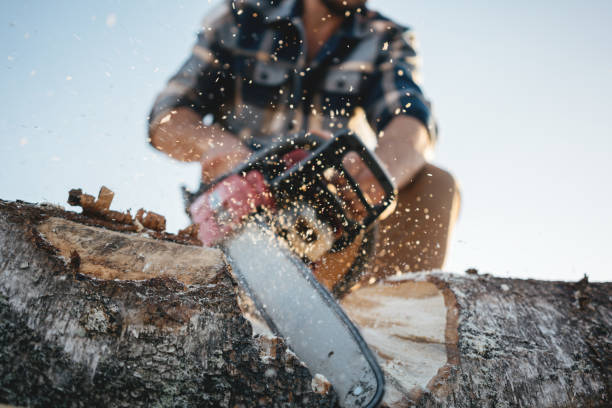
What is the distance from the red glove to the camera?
1095 millimetres

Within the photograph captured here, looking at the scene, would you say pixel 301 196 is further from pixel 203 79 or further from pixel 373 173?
pixel 203 79

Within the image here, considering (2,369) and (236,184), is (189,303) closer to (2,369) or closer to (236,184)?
(2,369)

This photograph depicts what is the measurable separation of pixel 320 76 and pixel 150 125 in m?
1.60

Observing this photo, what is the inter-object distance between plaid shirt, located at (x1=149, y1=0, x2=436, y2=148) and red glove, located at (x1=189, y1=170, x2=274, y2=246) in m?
1.39

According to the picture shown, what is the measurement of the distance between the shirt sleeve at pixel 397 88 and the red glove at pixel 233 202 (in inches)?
60.0

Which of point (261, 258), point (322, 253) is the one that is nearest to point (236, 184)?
point (261, 258)

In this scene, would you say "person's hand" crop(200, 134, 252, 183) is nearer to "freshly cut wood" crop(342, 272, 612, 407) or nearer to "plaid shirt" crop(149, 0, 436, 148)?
"plaid shirt" crop(149, 0, 436, 148)

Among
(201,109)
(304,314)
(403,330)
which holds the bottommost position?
(403,330)

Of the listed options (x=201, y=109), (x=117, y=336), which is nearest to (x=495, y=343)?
(x=117, y=336)

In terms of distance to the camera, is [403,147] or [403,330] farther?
[403,147]

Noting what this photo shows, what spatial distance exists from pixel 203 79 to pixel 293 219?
1866mm

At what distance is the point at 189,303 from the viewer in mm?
643

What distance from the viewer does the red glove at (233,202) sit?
109cm

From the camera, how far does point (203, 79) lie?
95.2 inches
